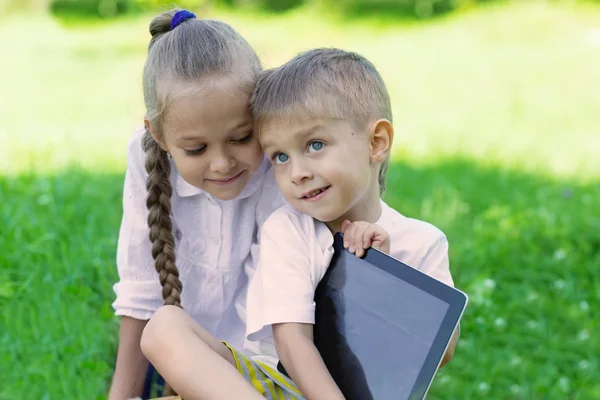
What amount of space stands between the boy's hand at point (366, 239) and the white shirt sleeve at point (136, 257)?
711mm

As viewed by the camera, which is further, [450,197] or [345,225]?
[450,197]

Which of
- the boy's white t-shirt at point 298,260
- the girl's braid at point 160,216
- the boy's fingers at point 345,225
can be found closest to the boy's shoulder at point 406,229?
the boy's white t-shirt at point 298,260

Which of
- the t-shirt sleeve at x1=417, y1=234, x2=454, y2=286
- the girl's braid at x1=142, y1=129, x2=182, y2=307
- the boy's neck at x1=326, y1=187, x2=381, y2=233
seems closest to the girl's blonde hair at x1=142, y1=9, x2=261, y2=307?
the girl's braid at x1=142, y1=129, x2=182, y2=307

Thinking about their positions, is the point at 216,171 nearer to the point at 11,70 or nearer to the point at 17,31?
the point at 11,70

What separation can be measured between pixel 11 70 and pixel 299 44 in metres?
3.21

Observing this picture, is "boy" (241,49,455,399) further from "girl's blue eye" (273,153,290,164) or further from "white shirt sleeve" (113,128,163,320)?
"white shirt sleeve" (113,128,163,320)

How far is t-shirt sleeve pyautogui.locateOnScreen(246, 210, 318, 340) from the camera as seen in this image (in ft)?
6.63

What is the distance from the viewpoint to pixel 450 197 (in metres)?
4.46

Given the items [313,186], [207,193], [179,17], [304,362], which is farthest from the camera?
[207,193]

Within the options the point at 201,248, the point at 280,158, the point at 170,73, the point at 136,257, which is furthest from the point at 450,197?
the point at 170,73

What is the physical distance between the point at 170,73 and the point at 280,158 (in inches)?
14.3

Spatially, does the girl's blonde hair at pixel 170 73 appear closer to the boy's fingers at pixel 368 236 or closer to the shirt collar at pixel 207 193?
the shirt collar at pixel 207 193

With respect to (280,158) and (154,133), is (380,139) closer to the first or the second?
(280,158)

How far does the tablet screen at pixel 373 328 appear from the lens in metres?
1.88
